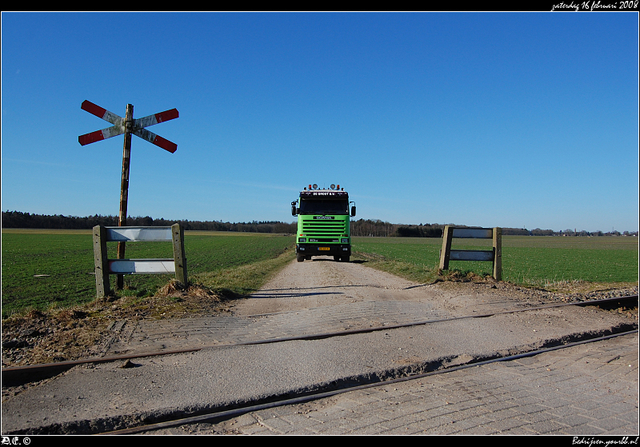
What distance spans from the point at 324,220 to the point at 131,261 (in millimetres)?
12169

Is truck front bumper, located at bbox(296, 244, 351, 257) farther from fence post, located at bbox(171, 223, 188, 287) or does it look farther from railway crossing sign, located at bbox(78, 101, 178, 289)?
fence post, located at bbox(171, 223, 188, 287)

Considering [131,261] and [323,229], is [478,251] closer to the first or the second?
[131,261]

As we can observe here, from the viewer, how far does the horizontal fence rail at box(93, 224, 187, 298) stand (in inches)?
320

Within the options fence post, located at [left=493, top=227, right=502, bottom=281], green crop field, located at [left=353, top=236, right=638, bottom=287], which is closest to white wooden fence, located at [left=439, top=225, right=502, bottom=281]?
fence post, located at [left=493, top=227, right=502, bottom=281]

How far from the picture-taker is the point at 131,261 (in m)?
8.31

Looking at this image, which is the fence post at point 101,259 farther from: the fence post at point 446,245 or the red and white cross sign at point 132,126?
the fence post at point 446,245

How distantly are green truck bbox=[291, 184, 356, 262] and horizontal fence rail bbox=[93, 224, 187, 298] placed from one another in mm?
11786

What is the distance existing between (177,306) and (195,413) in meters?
4.23

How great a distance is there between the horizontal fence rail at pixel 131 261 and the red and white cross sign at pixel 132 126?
5.96 feet

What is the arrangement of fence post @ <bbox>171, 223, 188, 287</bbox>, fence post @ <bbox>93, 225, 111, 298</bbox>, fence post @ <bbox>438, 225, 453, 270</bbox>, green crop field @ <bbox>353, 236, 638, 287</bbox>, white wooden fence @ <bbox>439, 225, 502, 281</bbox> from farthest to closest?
green crop field @ <bbox>353, 236, 638, 287</bbox> → fence post @ <bbox>438, 225, 453, 270</bbox> → white wooden fence @ <bbox>439, 225, 502, 281</bbox> → fence post @ <bbox>171, 223, 188, 287</bbox> → fence post @ <bbox>93, 225, 111, 298</bbox>

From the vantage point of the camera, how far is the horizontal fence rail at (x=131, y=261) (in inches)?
320

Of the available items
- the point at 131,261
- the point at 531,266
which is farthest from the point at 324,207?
the point at 531,266

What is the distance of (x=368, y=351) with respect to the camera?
5.28 m

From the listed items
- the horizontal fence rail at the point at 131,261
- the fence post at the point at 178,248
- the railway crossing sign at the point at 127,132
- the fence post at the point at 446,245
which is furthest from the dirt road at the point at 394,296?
the railway crossing sign at the point at 127,132
